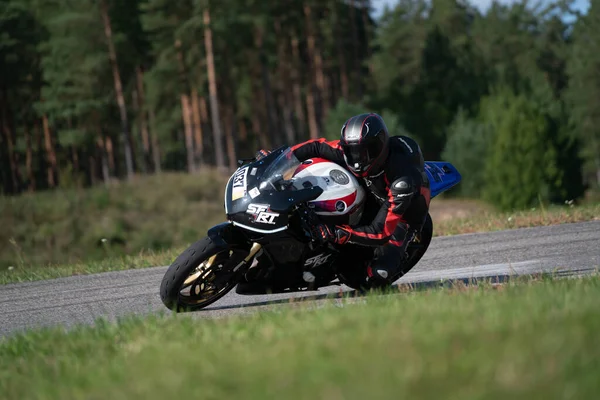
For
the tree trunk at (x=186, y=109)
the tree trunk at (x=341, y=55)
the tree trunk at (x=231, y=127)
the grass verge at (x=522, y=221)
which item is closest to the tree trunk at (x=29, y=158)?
the tree trunk at (x=186, y=109)

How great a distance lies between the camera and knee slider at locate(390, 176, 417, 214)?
7480 mm

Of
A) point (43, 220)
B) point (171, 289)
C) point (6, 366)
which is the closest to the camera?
point (6, 366)

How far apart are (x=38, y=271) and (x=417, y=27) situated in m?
75.5

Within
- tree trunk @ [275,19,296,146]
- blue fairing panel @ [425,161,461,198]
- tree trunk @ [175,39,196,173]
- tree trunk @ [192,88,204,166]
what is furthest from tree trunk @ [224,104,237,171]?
blue fairing panel @ [425,161,461,198]

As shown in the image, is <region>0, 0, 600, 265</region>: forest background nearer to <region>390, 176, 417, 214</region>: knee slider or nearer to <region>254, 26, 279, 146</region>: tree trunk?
<region>254, 26, 279, 146</region>: tree trunk

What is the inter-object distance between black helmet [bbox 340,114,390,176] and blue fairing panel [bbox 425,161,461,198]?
1.08 m

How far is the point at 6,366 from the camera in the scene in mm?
5535

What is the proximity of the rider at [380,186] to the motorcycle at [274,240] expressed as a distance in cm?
13

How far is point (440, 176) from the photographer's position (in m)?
8.62

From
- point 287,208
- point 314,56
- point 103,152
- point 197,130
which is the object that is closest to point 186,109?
point 197,130

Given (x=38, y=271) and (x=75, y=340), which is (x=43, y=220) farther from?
(x=75, y=340)

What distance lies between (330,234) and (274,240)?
0.49m

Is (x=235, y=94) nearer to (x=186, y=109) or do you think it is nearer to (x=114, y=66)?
(x=186, y=109)

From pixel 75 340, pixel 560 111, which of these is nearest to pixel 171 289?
pixel 75 340
